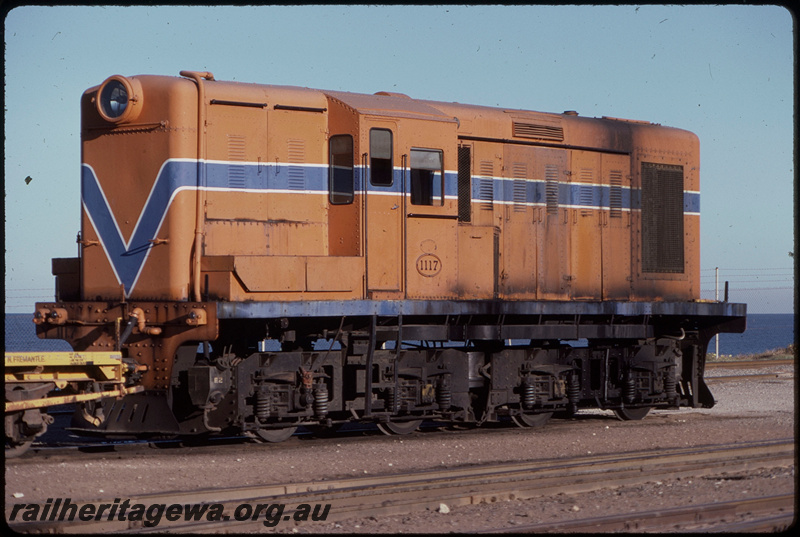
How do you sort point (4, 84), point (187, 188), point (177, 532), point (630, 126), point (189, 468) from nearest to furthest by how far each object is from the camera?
point (177, 532) < point (4, 84) < point (189, 468) < point (187, 188) < point (630, 126)

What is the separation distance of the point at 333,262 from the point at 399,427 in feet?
8.57

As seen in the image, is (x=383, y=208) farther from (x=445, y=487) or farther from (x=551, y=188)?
(x=445, y=487)

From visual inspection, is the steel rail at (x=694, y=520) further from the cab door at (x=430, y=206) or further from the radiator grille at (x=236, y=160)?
the radiator grille at (x=236, y=160)

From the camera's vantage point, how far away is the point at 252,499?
7.79 meters

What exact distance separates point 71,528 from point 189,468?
2856 millimetres

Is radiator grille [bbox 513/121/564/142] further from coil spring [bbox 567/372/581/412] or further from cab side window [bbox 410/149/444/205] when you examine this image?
coil spring [bbox 567/372/581/412]

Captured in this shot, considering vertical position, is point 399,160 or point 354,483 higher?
point 399,160

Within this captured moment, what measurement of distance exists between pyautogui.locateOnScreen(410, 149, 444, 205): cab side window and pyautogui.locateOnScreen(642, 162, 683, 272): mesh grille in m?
3.99

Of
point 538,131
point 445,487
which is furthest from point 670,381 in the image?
point 445,487

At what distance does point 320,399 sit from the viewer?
11.4 meters

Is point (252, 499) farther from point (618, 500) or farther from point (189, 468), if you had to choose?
point (618, 500)

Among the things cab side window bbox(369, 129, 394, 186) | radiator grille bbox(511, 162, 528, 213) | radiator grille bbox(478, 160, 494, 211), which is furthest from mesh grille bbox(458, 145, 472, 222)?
cab side window bbox(369, 129, 394, 186)

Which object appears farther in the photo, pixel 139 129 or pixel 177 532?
pixel 139 129

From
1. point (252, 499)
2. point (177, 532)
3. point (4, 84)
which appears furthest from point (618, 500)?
point (4, 84)
